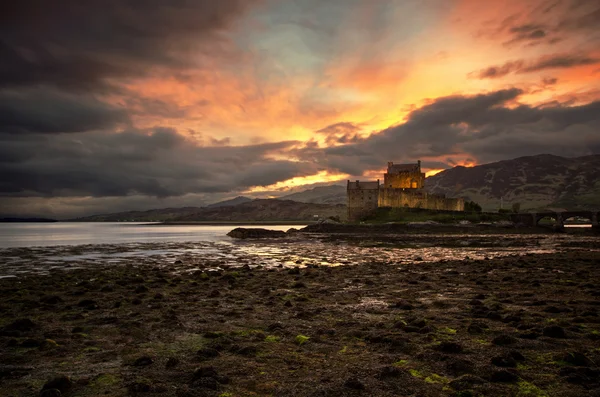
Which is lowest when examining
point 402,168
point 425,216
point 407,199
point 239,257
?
point 239,257

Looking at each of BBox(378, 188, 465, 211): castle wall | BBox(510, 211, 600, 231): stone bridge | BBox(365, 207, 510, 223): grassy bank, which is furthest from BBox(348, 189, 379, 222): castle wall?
BBox(510, 211, 600, 231): stone bridge

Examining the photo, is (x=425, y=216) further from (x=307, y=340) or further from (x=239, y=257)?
(x=307, y=340)

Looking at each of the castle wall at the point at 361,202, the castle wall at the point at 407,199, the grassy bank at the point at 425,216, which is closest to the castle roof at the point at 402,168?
the castle wall at the point at 407,199

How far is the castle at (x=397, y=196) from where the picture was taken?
5438 inches

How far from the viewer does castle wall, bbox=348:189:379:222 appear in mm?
139500

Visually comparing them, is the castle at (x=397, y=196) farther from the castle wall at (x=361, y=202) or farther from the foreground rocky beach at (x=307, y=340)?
the foreground rocky beach at (x=307, y=340)

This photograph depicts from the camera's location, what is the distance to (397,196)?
137875 mm

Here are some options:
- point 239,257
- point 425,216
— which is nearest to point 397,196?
point 425,216

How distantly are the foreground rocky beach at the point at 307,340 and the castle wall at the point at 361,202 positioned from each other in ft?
393

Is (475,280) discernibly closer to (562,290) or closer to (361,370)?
(562,290)

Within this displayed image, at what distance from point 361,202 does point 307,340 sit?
13424 centimetres

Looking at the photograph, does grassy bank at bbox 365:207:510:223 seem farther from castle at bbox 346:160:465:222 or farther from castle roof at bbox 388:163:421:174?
castle roof at bbox 388:163:421:174

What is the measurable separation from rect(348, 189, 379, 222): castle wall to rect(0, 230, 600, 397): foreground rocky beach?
4718 inches

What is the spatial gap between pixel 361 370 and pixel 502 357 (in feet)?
10.6
